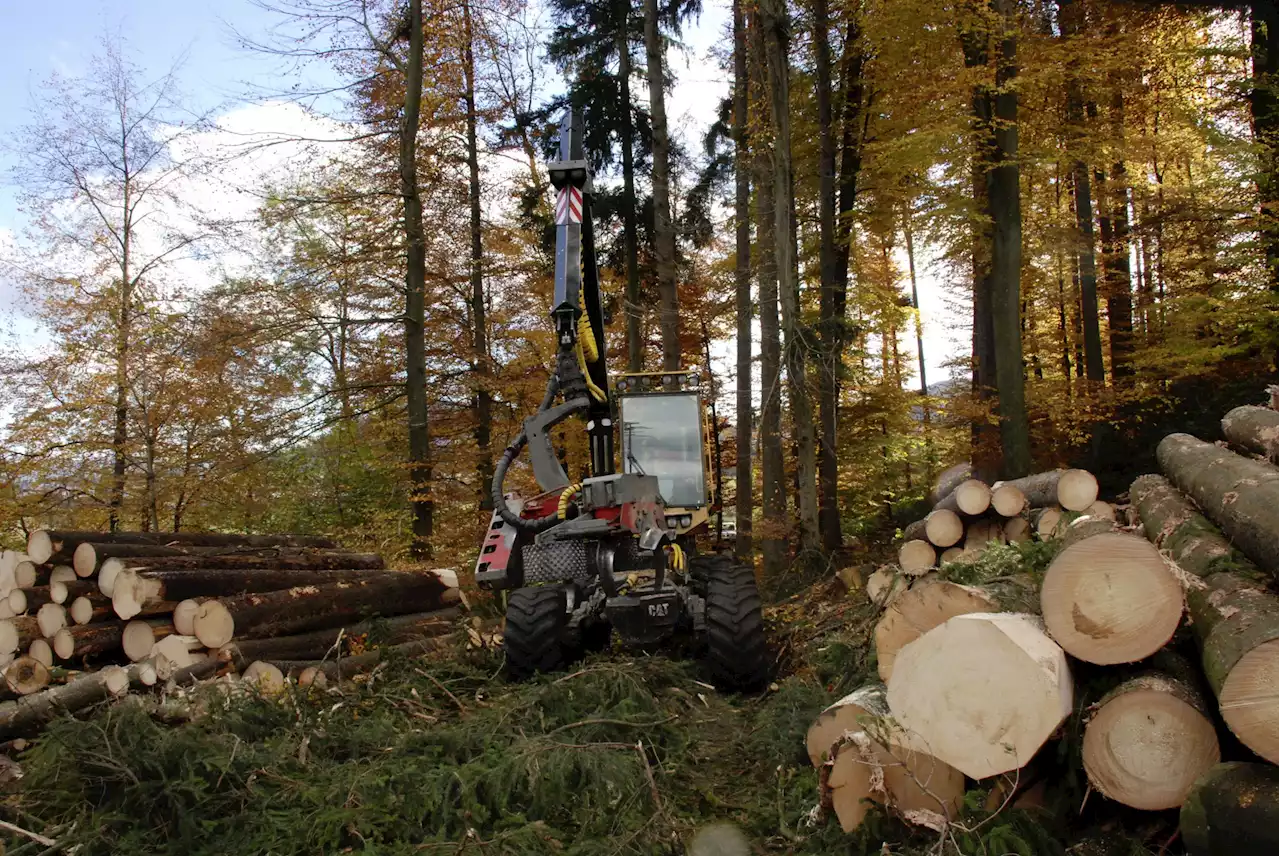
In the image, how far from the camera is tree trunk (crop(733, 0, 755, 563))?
1538cm

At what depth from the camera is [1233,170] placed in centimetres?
1070

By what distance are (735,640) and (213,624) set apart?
12.5ft

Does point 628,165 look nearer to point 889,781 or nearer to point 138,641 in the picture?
point 138,641

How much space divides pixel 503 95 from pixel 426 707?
13.9 meters

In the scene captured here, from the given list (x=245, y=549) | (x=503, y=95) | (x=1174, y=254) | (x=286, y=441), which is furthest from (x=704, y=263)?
(x=245, y=549)

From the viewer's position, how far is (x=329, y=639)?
7.21 meters

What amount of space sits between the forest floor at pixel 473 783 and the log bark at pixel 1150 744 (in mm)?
196

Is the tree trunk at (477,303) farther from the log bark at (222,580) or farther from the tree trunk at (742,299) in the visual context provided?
the log bark at (222,580)

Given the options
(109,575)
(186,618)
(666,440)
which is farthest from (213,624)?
(666,440)

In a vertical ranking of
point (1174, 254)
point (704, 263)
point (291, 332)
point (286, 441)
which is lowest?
point (286, 441)

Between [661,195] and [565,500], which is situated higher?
[661,195]

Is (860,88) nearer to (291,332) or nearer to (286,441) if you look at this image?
(291,332)

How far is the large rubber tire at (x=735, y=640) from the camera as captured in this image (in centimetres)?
602

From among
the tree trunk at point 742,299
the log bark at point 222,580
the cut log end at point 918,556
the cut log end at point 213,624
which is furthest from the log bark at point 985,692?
the tree trunk at point 742,299
